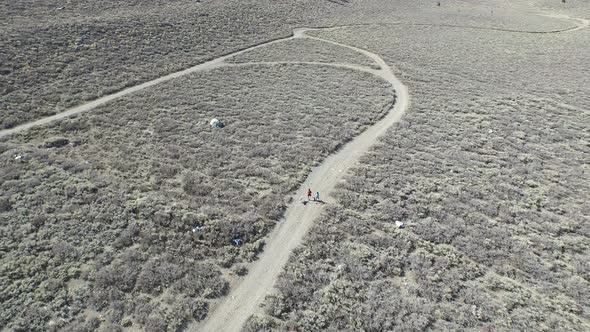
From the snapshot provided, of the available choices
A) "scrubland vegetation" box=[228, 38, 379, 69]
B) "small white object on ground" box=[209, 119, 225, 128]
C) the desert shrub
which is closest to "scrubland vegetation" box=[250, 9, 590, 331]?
the desert shrub

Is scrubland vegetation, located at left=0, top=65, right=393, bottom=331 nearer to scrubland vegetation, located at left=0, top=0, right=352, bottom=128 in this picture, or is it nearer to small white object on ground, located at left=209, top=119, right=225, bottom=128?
small white object on ground, located at left=209, top=119, right=225, bottom=128

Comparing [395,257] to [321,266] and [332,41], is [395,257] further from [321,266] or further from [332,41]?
[332,41]

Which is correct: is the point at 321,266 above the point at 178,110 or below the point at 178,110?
below

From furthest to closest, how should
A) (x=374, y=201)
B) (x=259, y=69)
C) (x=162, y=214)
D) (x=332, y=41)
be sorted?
1. (x=332, y=41)
2. (x=259, y=69)
3. (x=374, y=201)
4. (x=162, y=214)

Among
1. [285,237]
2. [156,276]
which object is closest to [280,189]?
[285,237]

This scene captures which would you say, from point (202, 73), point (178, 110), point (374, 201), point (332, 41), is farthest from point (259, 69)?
point (374, 201)

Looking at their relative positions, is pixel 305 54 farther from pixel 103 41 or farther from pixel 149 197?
pixel 149 197

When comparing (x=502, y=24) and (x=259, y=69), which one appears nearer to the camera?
(x=259, y=69)
